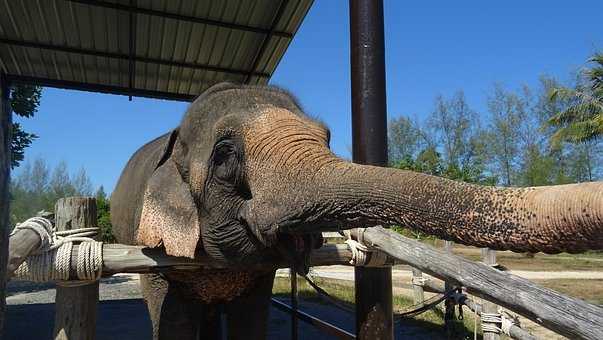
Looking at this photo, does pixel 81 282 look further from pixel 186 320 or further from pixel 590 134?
pixel 590 134

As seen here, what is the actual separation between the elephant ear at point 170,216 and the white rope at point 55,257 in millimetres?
366

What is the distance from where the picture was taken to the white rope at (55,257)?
2502mm

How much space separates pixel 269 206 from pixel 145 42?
11.5 feet

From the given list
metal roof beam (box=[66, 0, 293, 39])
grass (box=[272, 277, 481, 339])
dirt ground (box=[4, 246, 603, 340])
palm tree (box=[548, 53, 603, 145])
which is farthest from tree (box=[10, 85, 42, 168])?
palm tree (box=[548, 53, 603, 145])

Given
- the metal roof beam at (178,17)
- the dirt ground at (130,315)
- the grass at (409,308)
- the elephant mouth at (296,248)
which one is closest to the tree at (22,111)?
the dirt ground at (130,315)

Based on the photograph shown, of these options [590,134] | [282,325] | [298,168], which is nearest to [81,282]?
[298,168]

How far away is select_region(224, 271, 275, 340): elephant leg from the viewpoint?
312cm

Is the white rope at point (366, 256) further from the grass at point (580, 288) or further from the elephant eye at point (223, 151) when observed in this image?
the grass at point (580, 288)

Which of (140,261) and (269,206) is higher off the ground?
(269,206)

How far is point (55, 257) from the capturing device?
101 inches

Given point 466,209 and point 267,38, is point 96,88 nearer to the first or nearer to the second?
point 267,38

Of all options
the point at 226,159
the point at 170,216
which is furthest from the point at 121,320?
the point at 226,159

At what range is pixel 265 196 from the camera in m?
1.84

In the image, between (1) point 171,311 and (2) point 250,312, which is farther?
(2) point 250,312
